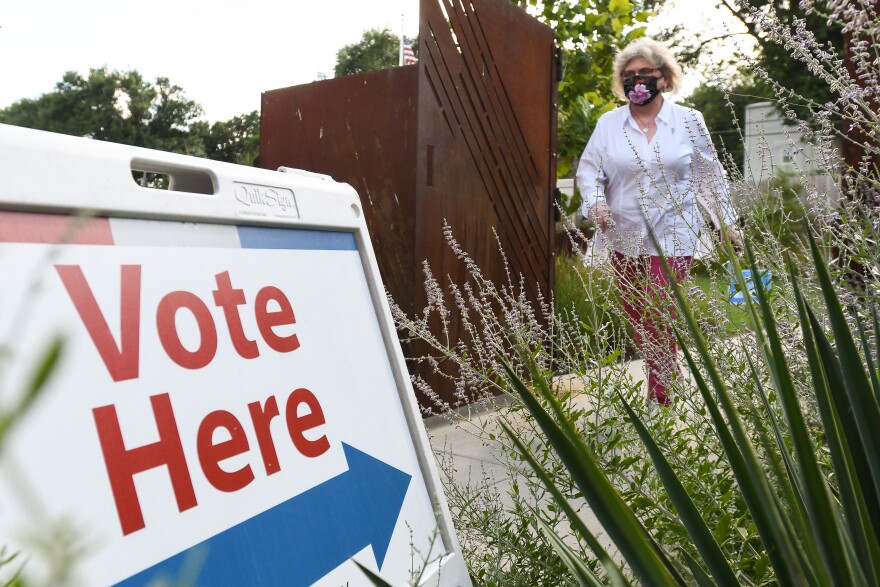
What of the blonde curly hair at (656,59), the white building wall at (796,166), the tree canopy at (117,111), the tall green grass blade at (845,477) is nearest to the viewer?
the tall green grass blade at (845,477)

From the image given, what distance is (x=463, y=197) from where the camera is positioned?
5.00m

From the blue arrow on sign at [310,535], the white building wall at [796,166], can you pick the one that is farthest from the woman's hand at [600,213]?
the blue arrow on sign at [310,535]

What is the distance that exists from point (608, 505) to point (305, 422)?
2.07ft

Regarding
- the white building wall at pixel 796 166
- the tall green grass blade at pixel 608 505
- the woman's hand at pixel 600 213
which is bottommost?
the tall green grass blade at pixel 608 505

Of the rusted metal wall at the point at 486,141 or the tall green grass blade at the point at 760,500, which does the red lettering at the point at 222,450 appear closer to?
the tall green grass blade at the point at 760,500

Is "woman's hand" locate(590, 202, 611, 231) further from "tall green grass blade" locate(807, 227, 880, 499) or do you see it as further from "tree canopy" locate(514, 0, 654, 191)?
"tree canopy" locate(514, 0, 654, 191)

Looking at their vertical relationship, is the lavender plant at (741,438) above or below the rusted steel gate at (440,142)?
below

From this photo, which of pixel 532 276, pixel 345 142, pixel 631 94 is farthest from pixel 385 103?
pixel 532 276

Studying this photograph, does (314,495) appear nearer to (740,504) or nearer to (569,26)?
(740,504)

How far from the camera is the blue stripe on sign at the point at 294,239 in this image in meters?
1.39

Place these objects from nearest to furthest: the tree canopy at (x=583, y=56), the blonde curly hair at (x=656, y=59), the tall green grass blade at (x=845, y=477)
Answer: the tall green grass blade at (x=845, y=477), the blonde curly hair at (x=656, y=59), the tree canopy at (x=583, y=56)

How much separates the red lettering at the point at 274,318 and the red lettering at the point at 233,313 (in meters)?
0.03

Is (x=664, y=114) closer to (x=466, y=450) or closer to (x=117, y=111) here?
(x=466, y=450)

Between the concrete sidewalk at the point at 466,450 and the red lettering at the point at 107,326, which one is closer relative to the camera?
the red lettering at the point at 107,326
